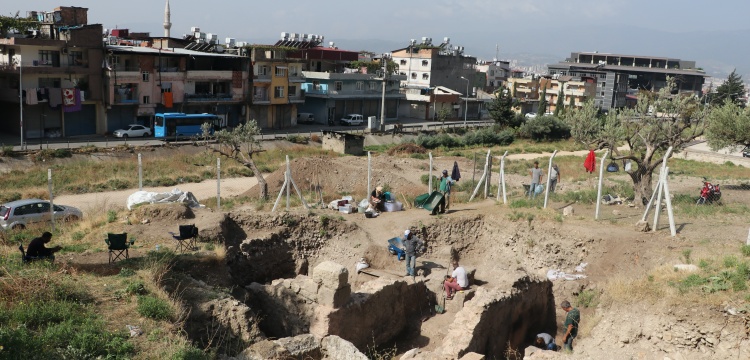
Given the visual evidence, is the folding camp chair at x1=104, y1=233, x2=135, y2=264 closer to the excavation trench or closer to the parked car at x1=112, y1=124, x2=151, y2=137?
the excavation trench

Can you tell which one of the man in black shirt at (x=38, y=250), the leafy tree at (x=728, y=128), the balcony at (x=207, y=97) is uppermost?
the leafy tree at (x=728, y=128)

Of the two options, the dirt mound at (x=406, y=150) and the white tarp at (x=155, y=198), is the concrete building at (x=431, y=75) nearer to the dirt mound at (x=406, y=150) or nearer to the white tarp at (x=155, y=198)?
the dirt mound at (x=406, y=150)

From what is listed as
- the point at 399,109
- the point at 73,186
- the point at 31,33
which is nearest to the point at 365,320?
the point at 73,186

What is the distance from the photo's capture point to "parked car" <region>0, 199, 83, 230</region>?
24.8m

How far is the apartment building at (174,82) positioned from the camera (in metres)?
55.0

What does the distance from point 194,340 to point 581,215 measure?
52.0 feet

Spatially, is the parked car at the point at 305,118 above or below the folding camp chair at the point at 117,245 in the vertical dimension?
below

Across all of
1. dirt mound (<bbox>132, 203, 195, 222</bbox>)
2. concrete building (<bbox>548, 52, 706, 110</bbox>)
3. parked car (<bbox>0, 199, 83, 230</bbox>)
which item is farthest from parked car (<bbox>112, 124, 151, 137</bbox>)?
concrete building (<bbox>548, 52, 706, 110</bbox>)

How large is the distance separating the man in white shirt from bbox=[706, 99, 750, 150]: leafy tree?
68.2ft

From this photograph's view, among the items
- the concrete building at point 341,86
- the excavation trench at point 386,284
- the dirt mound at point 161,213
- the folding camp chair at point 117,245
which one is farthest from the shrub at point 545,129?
the folding camp chair at point 117,245

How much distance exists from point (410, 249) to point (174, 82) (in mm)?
43830

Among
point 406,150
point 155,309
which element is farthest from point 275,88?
point 155,309

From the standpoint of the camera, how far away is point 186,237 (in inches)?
750

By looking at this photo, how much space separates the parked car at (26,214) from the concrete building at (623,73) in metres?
96.3
